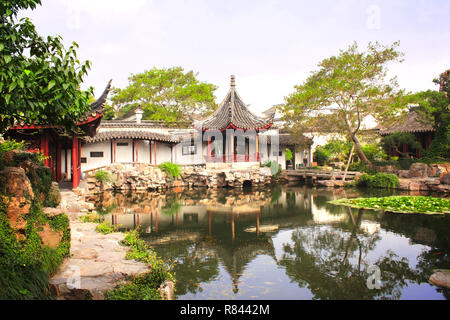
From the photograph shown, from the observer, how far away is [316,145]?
3016cm

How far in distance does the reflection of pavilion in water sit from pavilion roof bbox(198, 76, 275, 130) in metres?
7.13

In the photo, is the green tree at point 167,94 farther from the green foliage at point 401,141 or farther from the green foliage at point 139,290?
the green foliage at point 139,290

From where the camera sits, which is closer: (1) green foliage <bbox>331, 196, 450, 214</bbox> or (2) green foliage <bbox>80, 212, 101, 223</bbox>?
(2) green foliage <bbox>80, 212, 101, 223</bbox>

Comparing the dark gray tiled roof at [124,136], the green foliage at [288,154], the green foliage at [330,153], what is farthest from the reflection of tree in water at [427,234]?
the green foliage at [330,153]

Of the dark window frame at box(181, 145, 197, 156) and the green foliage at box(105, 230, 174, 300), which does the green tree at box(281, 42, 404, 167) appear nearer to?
the dark window frame at box(181, 145, 197, 156)

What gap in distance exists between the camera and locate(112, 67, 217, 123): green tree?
25.8 m

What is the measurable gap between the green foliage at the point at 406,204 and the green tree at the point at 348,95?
7.53 metres

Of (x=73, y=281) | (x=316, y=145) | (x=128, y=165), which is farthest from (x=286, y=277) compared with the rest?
(x=316, y=145)

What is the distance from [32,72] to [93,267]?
8.42ft

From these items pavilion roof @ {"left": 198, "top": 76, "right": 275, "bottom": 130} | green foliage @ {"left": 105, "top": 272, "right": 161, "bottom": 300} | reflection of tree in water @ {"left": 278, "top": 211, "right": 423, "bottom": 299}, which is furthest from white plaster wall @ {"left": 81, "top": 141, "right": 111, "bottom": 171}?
green foliage @ {"left": 105, "top": 272, "right": 161, "bottom": 300}

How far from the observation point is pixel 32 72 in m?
3.17

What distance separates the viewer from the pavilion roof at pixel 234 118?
19897 millimetres

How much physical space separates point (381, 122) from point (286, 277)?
1591cm

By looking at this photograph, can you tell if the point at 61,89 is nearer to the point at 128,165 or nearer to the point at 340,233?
the point at 340,233
